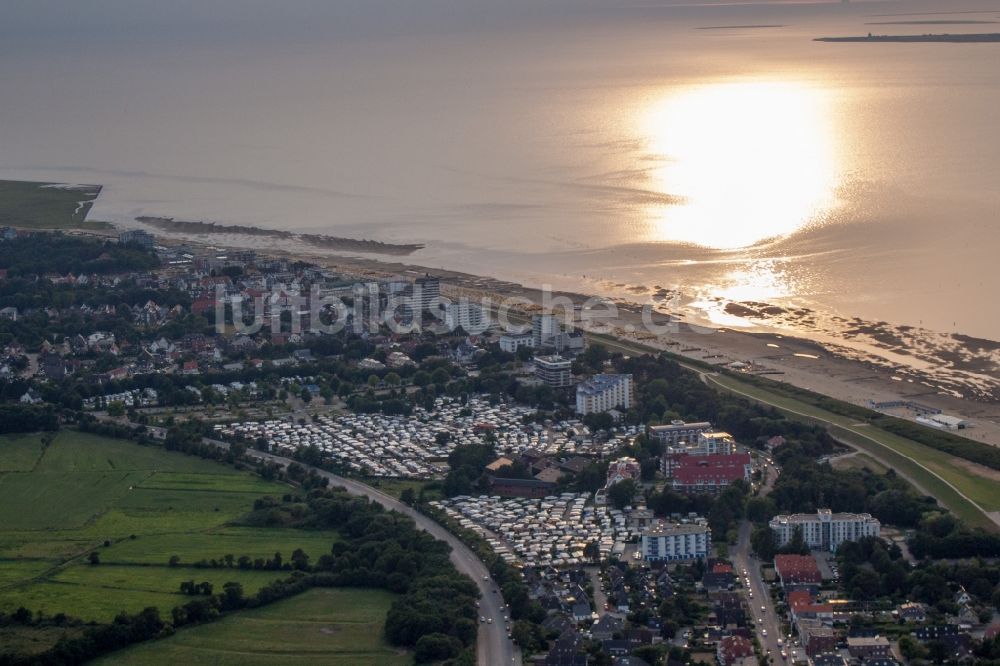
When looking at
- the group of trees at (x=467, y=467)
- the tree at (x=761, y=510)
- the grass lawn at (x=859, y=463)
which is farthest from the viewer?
the grass lawn at (x=859, y=463)

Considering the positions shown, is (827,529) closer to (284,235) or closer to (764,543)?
(764,543)

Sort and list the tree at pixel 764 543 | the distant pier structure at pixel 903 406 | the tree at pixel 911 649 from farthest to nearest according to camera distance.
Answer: the distant pier structure at pixel 903 406 < the tree at pixel 764 543 < the tree at pixel 911 649

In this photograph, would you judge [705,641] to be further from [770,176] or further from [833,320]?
[770,176]

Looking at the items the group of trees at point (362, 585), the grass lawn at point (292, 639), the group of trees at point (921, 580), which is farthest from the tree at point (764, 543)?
the grass lawn at point (292, 639)

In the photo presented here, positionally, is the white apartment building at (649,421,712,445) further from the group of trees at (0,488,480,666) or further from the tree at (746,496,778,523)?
the group of trees at (0,488,480,666)

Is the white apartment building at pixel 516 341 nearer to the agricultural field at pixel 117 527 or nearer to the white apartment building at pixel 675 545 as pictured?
the agricultural field at pixel 117 527

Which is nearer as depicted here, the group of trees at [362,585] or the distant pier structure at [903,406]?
the group of trees at [362,585]
